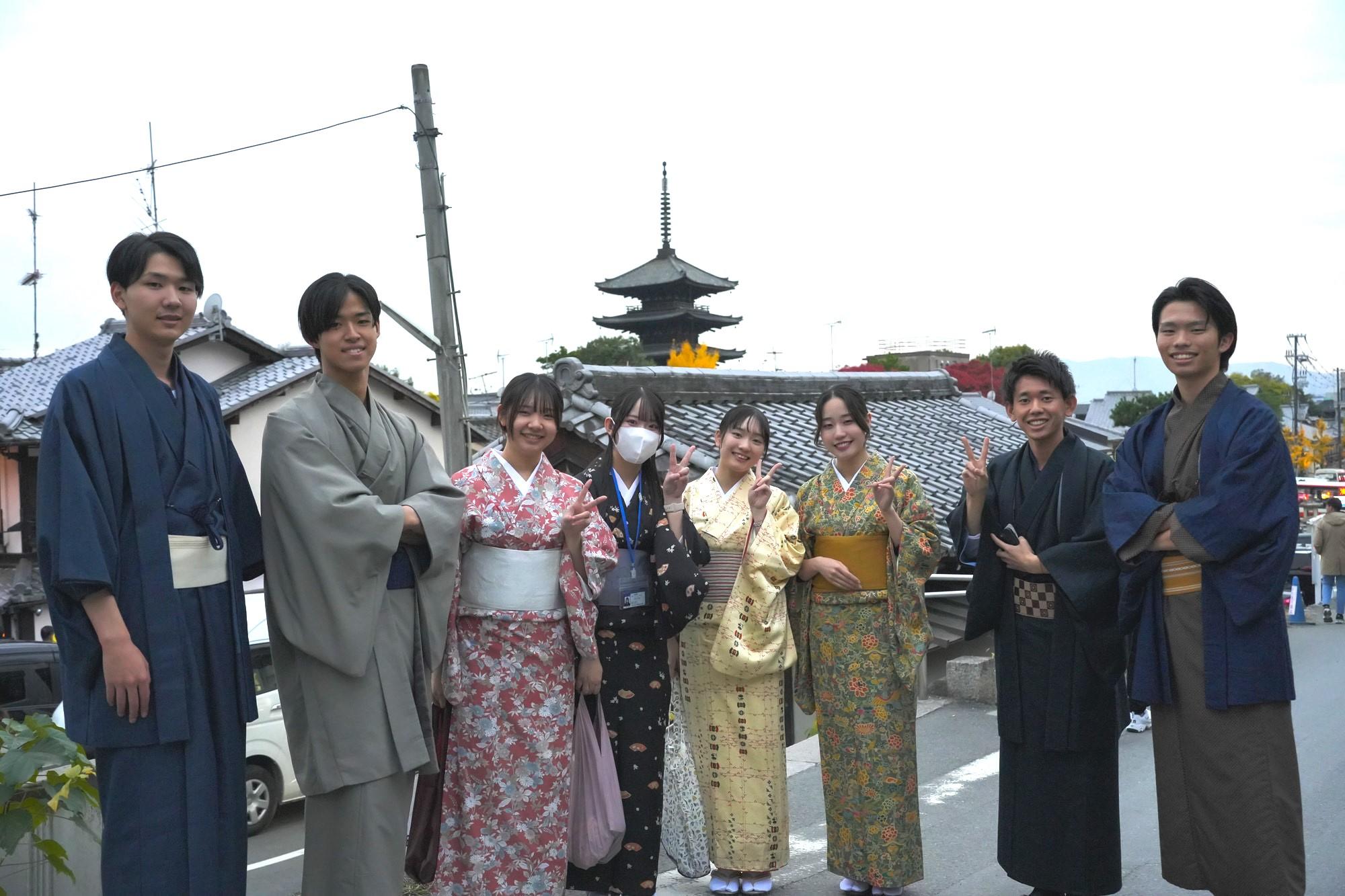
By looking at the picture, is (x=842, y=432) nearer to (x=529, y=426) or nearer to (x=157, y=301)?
(x=529, y=426)

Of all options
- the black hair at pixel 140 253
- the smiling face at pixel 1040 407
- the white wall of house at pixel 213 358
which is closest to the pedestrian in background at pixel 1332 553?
the smiling face at pixel 1040 407

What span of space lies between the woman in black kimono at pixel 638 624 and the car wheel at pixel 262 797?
4.62 m

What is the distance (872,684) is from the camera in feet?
13.9

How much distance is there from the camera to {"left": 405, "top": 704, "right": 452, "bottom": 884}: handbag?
3627mm

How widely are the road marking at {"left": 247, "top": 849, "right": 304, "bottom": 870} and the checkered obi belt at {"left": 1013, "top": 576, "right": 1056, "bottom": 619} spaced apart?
5016 millimetres

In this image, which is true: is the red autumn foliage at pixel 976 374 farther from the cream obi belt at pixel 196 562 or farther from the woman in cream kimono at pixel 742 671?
the cream obi belt at pixel 196 562

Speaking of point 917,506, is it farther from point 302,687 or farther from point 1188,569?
point 302,687

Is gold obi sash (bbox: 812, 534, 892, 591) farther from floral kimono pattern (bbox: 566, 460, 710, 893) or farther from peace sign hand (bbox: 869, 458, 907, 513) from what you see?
floral kimono pattern (bbox: 566, 460, 710, 893)

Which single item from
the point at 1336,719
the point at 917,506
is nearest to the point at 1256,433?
the point at 917,506

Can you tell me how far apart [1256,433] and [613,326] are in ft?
139

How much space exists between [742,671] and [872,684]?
487 millimetres

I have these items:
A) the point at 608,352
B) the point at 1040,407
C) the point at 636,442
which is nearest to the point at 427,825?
the point at 636,442

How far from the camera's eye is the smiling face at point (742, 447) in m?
4.40

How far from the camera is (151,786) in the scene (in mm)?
2898
